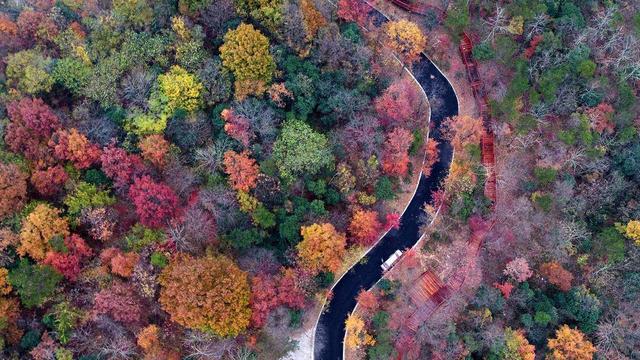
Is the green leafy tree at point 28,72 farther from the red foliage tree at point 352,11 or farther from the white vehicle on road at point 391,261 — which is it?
the white vehicle on road at point 391,261

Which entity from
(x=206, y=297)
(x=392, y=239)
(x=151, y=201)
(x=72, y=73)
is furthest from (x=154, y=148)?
(x=392, y=239)

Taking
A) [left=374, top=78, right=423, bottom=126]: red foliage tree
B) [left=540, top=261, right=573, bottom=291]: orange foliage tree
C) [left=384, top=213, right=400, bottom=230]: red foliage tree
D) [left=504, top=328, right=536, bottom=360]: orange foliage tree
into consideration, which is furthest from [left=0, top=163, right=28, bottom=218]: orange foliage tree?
[left=540, top=261, right=573, bottom=291]: orange foliage tree

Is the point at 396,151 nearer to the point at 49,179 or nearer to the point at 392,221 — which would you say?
the point at 392,221

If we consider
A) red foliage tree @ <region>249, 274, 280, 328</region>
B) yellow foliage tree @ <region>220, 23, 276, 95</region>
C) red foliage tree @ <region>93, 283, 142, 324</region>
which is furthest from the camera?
yellow foliage tree @ <region>220, 23, 276, 95</region>

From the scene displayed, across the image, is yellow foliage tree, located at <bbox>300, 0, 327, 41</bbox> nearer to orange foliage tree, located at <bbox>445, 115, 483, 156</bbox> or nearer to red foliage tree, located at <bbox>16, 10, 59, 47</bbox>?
orange foliage tree, located at <bbox>445, 115, 483, 156</bbox>

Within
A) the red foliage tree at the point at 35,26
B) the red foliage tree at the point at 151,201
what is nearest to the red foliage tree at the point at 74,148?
the red foliage tree at the point at 151,201

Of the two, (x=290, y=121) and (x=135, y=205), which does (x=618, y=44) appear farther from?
(x=135, y=205)
